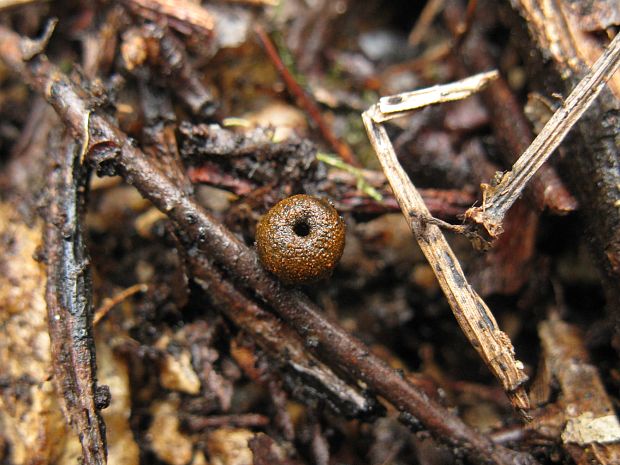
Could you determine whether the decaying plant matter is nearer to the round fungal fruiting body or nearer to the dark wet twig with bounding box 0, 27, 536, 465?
the dark wet twig with bounding box 0, 27, 536, 465

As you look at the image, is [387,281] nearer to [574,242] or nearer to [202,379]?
[574,242]

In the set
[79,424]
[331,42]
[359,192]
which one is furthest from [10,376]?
[331,42]

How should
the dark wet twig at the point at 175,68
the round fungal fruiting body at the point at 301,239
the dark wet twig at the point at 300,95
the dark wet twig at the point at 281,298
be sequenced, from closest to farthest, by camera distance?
the round fungal fruiting body at the point at 301,239 → the dark wet twig at the point at 281,298 → the dark wet twig at the point at 175,68 → the dark wet twig at the point at 300,95

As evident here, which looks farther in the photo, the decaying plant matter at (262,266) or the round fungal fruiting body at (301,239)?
the decaying plant matter at (262,266)

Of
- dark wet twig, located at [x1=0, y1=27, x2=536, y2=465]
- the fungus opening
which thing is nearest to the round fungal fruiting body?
the fungus opening

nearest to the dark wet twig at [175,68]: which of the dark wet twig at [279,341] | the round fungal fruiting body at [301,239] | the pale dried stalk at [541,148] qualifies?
the dark wet twig at [279,341]

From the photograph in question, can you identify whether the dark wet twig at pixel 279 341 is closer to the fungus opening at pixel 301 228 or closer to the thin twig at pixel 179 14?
the fungus opening at pixel 301 228

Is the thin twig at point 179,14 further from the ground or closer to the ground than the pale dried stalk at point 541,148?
further from the ground

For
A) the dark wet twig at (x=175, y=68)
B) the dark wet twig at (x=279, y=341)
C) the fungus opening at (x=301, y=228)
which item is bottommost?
the dark wet twig at (x=279, y=341)
